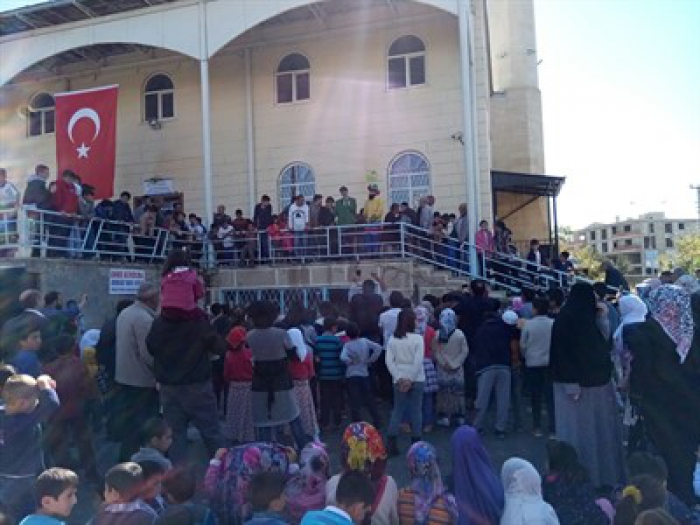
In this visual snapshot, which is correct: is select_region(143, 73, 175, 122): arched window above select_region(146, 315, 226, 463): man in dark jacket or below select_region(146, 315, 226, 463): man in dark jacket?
above

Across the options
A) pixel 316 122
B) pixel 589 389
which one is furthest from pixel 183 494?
pixel 316 122

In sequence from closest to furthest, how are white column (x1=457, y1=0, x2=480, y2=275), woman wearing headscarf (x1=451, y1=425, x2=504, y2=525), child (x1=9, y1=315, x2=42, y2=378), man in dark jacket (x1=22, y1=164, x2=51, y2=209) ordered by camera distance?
1. woman wearing headscarf (x1=451, y1=425, x2=504, y2=525)
2. child (x1=9, y1=315, x2=42, y2=378)
3. man in dark jacket (x1=22, y1=164, x2=51, y2=209)
4. white column (x1=457, y1=0, x2=480, y2=275)

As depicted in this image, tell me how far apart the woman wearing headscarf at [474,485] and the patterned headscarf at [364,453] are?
594 millimetres

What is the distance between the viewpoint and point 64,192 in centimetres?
1207

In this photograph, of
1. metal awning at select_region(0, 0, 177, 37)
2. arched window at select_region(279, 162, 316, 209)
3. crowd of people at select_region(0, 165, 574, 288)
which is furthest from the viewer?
arched window at select_region(279, 162, 316, 209)

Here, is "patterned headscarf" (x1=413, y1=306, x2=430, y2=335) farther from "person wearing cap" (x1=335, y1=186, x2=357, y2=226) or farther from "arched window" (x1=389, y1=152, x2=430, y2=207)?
"arched window" (x1=389, y1=152, x2=430, y2=207)

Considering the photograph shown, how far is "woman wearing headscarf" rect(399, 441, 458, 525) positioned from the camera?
13.4ft

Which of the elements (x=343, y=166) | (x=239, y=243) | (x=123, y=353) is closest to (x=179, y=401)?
(x=123, y=353)

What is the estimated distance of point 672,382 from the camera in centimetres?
523

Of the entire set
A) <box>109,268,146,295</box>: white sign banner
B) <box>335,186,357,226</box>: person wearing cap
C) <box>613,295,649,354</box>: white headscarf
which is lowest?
<box>613,295,649,354</box>: white headscarf

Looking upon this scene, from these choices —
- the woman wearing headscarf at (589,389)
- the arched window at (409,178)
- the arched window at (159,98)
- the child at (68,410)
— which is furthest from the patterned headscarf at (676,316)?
the arched window at (159,98)

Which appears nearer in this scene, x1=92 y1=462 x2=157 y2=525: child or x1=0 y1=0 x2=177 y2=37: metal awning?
x1=92 y1=462 x2=157 y2=525: child

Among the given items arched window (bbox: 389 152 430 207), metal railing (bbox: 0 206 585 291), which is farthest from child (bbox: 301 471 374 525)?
arched window (bbox: 389 152 430 207)

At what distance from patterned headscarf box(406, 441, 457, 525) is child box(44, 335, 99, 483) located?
9.99 feet
